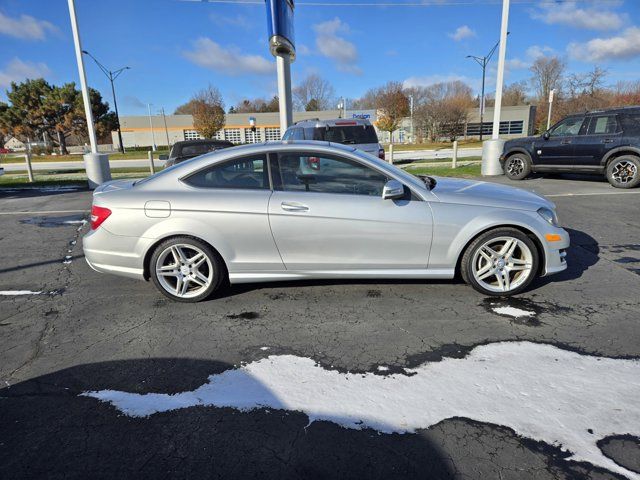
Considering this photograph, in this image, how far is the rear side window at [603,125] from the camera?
392 inches

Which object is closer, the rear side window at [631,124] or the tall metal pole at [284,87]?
the rear side window at [631,124]

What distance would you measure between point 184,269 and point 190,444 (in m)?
2.06

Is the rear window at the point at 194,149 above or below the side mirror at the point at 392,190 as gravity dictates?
above

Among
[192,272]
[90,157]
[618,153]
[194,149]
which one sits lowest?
[192,272]

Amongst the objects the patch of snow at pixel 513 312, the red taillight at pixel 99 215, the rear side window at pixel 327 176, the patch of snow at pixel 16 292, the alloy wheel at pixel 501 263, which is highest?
the rear side window at pixel 327 176

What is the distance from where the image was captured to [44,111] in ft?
157

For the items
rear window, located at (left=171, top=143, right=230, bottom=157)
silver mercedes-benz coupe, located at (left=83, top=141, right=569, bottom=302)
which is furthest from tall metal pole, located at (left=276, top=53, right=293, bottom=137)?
silver mercedes-benz coupe, located at (left=83, top=141, right=569, bottom=302)

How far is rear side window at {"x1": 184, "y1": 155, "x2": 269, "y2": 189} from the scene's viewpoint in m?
4.03

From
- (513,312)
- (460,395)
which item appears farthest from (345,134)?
(460,395)

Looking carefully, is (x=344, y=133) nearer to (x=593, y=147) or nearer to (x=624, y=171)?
(x=593, y=147)

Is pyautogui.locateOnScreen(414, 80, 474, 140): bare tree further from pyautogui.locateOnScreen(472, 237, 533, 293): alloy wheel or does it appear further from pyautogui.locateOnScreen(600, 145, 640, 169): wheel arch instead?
pyautogui.locateOnScreen(472, 237, 533, 293): alloy wheel

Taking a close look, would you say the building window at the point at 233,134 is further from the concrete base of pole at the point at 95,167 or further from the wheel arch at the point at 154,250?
the wheel arch at the point at 154,250

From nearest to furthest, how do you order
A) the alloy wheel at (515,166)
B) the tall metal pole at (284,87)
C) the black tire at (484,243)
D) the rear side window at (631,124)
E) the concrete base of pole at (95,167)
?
1. the black tire at (484,243)
2. the rear side window at (631,124)
3. the alloy wheel at (515,166)
4. the concrete base of pole at (95,167)
5. the tall metal pole at (284,87)

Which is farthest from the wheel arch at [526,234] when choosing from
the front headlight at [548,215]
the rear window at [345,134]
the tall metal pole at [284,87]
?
the tall metal pole at [284,87]
